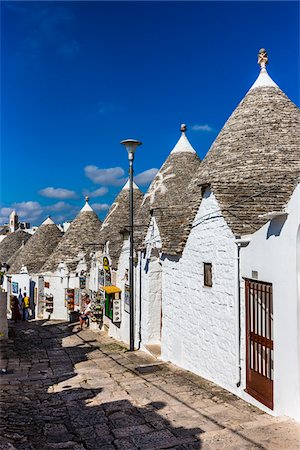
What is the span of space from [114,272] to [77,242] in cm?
802

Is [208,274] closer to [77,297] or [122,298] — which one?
[122,298]

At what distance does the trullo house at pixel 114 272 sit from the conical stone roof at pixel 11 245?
47.1ft

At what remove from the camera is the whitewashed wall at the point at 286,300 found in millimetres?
5457

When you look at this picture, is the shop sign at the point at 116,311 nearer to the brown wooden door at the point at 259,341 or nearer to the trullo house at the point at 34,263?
the brown wooden door at the point at 259,341

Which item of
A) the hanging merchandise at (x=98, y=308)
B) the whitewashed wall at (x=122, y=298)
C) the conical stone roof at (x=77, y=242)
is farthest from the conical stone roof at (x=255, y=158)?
the conical stone roof at (x=77, y=242)

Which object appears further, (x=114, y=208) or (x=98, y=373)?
(x=114, y=208)

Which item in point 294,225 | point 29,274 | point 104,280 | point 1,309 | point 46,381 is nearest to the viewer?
point 294,225

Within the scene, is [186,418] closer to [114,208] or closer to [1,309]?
[1,309]

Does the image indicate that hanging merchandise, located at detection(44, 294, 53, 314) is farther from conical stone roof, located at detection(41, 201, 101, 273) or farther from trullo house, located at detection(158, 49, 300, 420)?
trullo house, located at detection(158, 49, 300, 420)

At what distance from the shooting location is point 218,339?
784 cm

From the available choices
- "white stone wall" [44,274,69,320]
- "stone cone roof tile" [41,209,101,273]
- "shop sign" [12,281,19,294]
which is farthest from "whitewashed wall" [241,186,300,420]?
"shop sign" [12,281,19,294]

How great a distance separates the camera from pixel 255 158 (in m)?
10.5

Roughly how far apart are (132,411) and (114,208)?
15.2 m

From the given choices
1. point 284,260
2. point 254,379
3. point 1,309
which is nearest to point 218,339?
point 254,379
